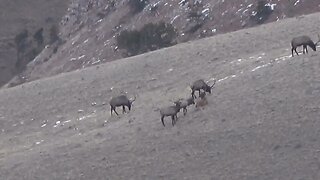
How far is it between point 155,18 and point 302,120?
58.8 metres

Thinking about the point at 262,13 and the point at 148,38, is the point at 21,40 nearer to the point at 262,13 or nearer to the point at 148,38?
the point at 148,38

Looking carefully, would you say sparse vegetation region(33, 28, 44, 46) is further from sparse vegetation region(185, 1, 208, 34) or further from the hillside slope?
the hillside slope

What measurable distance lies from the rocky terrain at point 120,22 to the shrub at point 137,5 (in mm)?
97

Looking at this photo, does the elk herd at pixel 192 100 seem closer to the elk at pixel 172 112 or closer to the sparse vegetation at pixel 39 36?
the elk at pixel 172 112

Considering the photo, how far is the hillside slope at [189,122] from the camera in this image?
27467 millimetres

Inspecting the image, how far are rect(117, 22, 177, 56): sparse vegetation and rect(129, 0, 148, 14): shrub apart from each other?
9.46 m

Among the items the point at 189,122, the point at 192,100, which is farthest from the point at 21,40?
the point at 189,122

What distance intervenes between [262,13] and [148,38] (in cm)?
1018

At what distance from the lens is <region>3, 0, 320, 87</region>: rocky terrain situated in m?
75.3

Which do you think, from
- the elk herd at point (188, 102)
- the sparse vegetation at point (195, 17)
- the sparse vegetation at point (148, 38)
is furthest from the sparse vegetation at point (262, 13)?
the elk herd at point (188, 102)

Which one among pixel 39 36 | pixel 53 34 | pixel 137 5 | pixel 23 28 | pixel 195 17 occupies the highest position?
pixel 23 28

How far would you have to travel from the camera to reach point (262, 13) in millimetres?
74875

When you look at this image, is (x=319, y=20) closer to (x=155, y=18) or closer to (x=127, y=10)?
(x=155, y=18)

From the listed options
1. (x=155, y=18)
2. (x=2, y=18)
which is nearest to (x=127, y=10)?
(x=155, y=18)
